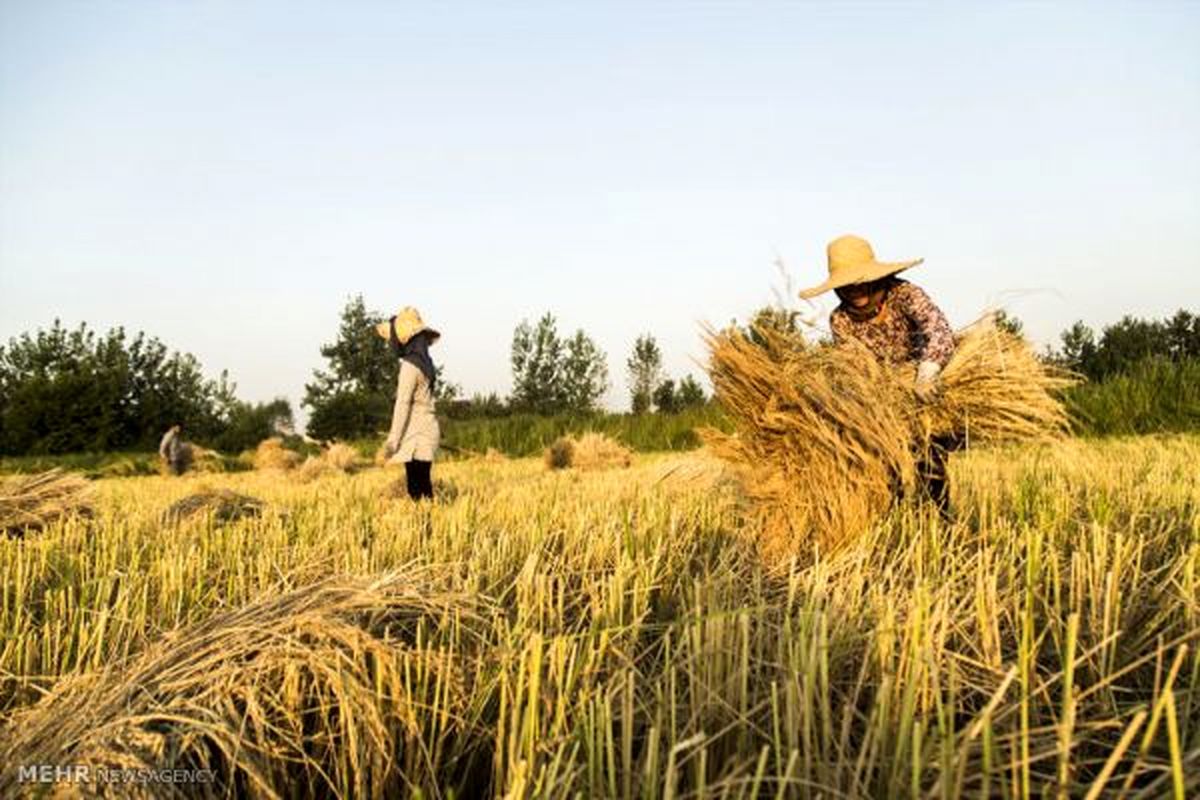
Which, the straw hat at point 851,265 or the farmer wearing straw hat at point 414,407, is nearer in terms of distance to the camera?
the straw hat at point 851,265

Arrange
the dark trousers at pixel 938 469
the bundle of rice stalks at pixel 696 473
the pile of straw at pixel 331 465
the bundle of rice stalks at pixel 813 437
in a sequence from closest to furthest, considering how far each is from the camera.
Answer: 1. the bundle of rice stalks at pixel 813 437
2. the dark trousers at pixel 938 469
3. the bundle of rice stalks at pixel 696 473
4. the pile of straw at pixel 331 465

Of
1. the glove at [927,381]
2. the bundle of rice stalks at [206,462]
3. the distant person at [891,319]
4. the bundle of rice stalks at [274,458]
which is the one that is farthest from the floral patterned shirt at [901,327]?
the bundle of rice stalks at [206,462]

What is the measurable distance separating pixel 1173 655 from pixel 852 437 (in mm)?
1582

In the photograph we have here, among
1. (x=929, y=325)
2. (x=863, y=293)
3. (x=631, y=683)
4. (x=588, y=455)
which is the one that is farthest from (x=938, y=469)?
(x=588, y=455)

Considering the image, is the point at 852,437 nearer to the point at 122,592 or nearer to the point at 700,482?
the point at 700,482

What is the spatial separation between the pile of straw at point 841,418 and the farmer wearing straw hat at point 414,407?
3682mm

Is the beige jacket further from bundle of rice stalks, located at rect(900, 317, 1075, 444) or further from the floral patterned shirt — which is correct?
bundle of rice stalks, located at rect(900, 317, 1075, 444)

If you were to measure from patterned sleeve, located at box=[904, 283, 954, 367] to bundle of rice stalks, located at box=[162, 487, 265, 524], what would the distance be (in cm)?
422

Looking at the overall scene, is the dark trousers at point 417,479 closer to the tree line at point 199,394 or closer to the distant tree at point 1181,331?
the tree line at point 199,394

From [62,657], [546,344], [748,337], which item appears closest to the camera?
[62,657]

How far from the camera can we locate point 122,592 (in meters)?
2.51

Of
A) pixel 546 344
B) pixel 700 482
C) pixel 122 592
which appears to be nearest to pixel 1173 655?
pixel 122 592

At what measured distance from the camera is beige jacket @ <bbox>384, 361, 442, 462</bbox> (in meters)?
6.85

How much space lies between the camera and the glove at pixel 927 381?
3510 millimetres
